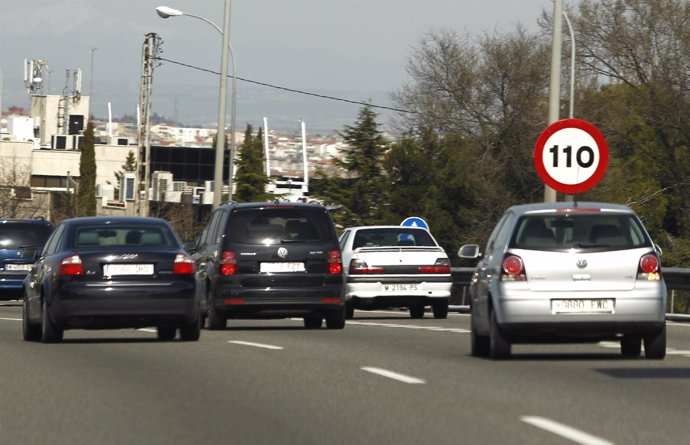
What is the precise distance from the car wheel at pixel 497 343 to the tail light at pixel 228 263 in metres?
7.22

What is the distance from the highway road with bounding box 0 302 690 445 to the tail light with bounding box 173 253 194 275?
85 cm

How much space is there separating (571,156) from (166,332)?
570 centimetres

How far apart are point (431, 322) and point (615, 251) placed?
10781 mm

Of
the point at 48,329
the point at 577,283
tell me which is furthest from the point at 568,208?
the point at 48,329

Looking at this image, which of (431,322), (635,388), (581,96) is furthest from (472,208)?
(635,388)

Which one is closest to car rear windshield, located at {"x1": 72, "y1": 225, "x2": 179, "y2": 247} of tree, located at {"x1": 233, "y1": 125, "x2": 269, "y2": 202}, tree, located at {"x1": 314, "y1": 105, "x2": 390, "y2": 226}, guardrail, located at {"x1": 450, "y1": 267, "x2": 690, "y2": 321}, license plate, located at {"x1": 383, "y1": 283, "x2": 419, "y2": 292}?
license plate, located at {"x1": 383, "y1": 283, "x2": 419, "y2": 292}

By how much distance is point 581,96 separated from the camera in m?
63.9

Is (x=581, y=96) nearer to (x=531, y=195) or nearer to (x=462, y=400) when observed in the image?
(x=531, y=195)

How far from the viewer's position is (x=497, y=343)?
16312mm

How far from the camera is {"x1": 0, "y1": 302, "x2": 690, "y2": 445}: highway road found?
33.9ft

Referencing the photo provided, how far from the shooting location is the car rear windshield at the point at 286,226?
2322cm

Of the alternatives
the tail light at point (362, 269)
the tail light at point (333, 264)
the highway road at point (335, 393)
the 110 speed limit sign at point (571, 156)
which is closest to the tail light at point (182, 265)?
the highway road at point (335, 393)

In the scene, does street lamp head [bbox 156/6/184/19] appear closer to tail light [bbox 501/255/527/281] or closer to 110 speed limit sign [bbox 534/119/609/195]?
110 speed limit sign [bbox 534/119/609/195]

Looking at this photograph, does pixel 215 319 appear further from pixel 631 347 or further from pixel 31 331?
pixel 631 347
